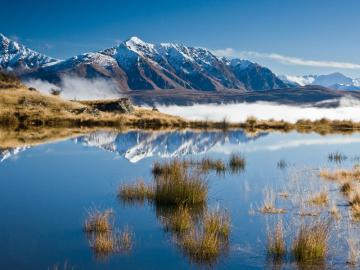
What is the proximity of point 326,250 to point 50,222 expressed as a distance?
528 cm

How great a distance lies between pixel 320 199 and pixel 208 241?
5.30m

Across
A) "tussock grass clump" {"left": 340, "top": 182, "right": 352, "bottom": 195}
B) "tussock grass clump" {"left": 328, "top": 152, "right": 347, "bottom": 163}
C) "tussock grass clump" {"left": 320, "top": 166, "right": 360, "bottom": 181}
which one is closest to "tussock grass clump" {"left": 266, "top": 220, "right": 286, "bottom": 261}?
"tussock grass clump" {"left": 340, "top": 182, "right": 352, "bottom": 195}

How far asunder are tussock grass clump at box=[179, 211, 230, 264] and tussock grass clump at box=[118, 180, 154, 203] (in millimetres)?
3611

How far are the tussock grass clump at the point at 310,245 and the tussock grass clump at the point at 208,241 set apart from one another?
121 cm

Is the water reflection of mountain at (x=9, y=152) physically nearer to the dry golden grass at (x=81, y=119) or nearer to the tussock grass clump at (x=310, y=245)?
the tussock grass clump at (x=310, y=245)

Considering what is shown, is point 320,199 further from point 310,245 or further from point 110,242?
point 110,242

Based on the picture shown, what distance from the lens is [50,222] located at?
34.7 ft

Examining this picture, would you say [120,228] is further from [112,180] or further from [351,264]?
[112,180]

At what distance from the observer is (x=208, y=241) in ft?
28.2

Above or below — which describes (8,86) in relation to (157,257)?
above

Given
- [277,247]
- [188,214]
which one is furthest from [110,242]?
[188,214]

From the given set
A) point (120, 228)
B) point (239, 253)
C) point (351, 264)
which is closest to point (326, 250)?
point (351, 264)

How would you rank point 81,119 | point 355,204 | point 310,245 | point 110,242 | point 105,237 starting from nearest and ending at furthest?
1. point 310,245
2. point 110,242
3. point 105,237
4. point 355,204
5. point 81,119

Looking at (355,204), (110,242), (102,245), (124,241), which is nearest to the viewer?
(102,245)
